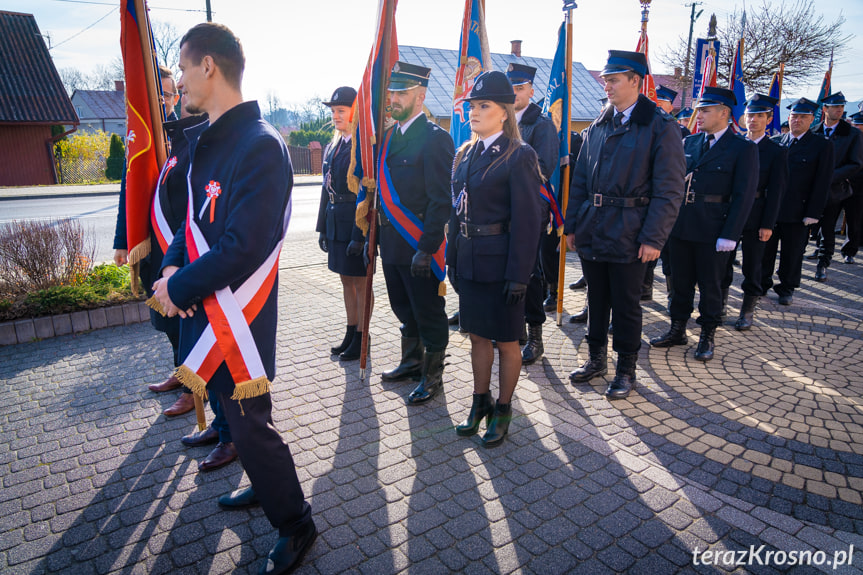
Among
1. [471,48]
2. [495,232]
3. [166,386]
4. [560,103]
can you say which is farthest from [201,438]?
[560,103]

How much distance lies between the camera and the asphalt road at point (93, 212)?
35.9ft

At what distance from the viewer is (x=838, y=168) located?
808cm

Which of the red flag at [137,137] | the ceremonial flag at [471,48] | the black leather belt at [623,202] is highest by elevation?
Answer: the ceremonial flag at [471,48]

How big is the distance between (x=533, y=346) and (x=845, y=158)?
662 cm

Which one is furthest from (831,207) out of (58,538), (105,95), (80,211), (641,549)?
(105,95)

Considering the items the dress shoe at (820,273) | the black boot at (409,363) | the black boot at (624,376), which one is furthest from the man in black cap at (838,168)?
the black boot at (409,363)

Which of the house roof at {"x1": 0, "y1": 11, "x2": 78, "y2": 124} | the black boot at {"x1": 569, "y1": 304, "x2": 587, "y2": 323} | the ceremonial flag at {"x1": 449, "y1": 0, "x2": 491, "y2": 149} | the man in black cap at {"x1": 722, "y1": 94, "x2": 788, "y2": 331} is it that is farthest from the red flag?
the house roof at {"x1": 0, "y1": 11, "x2": 78, "y2": 124}

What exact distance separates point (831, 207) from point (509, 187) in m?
7.29

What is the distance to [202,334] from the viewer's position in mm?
2316

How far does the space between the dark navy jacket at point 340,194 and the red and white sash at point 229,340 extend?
2315mm

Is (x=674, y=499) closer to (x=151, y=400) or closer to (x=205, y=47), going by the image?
(x=205, y=47)

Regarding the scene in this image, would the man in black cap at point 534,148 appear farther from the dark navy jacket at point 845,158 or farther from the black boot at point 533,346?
the dark navy jacket at point 845,158

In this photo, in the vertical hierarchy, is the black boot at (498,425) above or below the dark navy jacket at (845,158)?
below

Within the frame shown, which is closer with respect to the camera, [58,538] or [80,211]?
[58,538]
